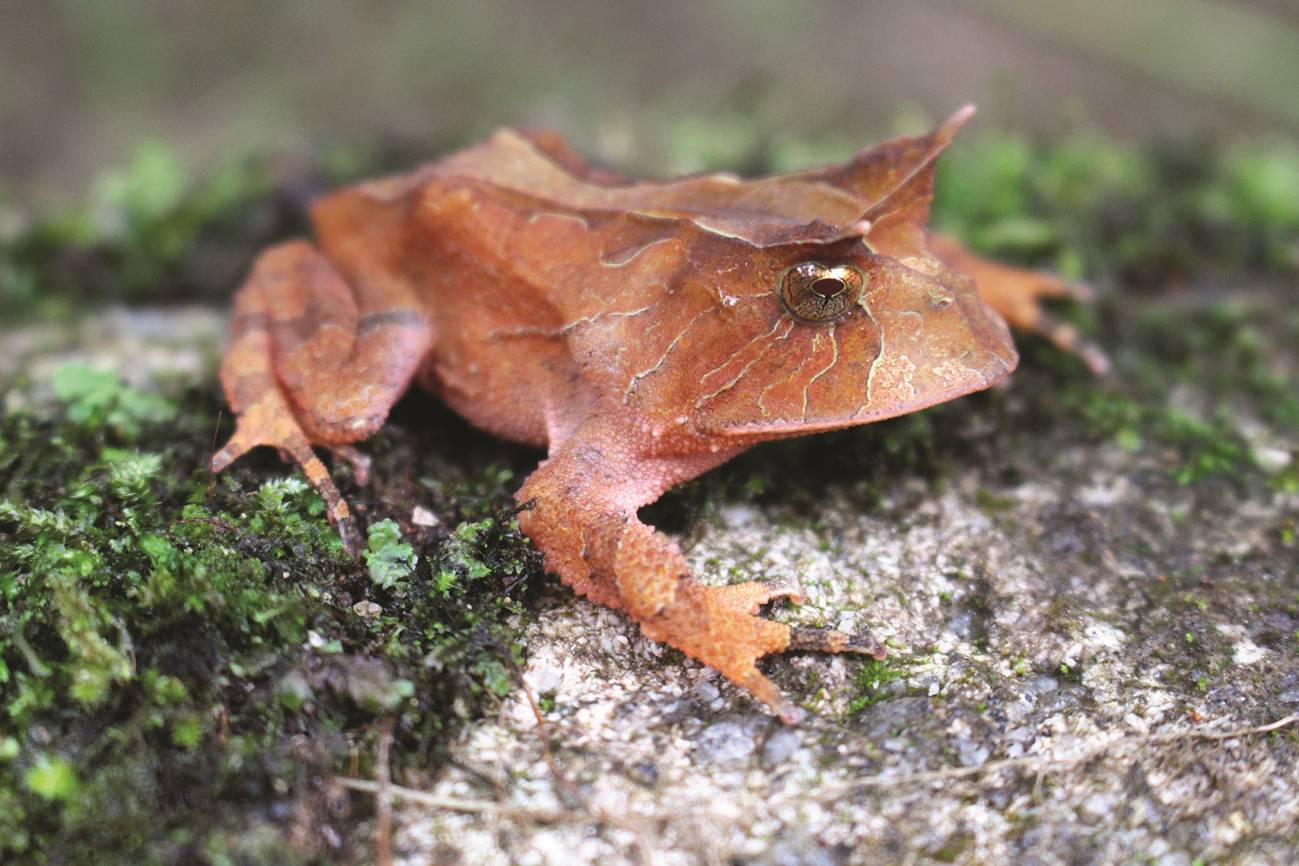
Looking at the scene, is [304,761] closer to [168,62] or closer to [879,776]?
[879,776]

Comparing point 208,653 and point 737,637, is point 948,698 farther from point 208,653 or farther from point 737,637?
point 208,653

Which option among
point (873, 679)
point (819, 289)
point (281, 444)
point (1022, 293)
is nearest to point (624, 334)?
point (819, 289)

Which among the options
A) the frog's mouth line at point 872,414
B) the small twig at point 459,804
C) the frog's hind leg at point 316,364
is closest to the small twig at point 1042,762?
the small twig at point 459,804

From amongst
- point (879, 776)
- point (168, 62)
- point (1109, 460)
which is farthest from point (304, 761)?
point (168, 62)

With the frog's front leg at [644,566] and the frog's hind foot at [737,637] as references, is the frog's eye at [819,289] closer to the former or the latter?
the frog's front leg at [644,566]

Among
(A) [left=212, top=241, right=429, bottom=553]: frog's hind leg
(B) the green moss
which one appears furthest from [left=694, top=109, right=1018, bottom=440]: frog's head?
(A) [left=212, top=241, right=429, bottom=553]: frog's hind leg

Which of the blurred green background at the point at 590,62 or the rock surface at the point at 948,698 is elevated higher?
the blurred green background at the point at 590,62
